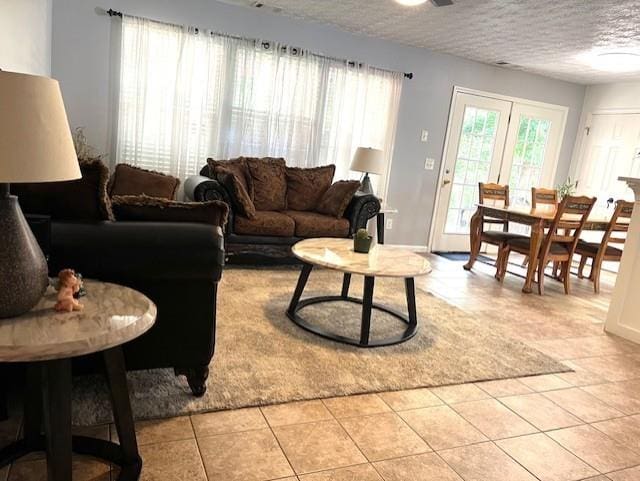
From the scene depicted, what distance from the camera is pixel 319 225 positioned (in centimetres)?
419

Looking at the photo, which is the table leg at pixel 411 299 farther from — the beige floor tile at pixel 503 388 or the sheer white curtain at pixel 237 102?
the sheer white curtain at pixel 237 102

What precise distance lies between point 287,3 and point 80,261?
329 cm

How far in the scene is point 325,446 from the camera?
1743mm

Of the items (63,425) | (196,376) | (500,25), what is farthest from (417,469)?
(500,25)

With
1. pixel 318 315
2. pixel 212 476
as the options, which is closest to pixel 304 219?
pixel 318 315

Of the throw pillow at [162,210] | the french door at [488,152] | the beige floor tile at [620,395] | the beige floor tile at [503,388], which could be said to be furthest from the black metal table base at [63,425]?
the french door at [488,152]

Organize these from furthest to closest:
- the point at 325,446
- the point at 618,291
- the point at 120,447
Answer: the point at 618,291, the point at 325,446, the point at 120,447

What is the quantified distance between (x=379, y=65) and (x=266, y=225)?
7.51 ft

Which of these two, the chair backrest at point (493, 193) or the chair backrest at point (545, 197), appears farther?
the chair backrest at point (545, 197)

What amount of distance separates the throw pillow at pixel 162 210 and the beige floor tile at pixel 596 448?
168 centimetres

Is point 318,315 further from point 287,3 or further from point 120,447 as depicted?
point 287,3

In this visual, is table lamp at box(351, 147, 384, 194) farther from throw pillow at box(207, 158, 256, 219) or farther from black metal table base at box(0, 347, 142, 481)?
black metal table base at box(0, 347, 142, 481)

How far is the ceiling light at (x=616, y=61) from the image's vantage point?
442cm

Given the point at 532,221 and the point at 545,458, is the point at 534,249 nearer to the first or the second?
the point at 532,221
